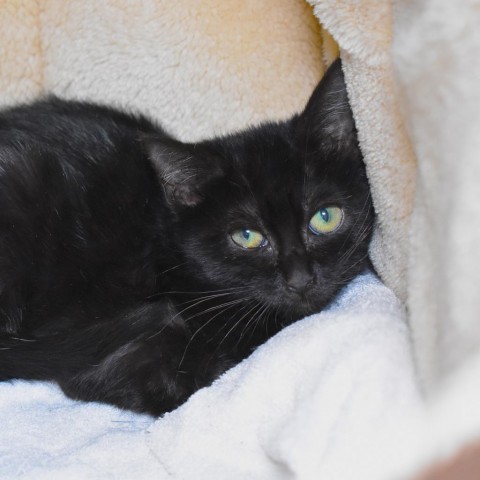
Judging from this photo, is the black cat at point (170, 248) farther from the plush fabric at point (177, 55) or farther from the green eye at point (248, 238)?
the plush fabric at point (177, 55)

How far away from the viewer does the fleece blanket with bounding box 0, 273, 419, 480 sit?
1198 mm

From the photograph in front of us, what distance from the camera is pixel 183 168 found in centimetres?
161

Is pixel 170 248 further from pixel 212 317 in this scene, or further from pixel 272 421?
pixel 272 421

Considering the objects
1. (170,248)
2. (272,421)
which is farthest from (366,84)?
(272,421)

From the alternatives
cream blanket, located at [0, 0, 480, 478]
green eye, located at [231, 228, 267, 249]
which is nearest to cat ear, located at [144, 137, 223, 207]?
green eye, located at [231, 228, 267, 249]

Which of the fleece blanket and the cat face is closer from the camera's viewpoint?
the fleece blanket

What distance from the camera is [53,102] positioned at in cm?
195

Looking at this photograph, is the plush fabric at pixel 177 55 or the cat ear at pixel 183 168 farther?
the plush fabric at pixel 177 55

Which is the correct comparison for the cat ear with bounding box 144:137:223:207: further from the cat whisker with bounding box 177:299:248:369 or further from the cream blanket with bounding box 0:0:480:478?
the cream blanket with bounding box 0:0:480:478

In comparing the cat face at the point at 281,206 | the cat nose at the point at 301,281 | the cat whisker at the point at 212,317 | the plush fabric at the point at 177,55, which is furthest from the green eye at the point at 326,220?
the plush fabric at the point at 177,55

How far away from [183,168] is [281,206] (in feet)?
0.79

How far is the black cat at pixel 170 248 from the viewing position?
1595 millimetres

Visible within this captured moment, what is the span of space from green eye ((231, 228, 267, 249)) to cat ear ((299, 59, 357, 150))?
262 mm

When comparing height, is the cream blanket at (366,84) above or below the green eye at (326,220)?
above
